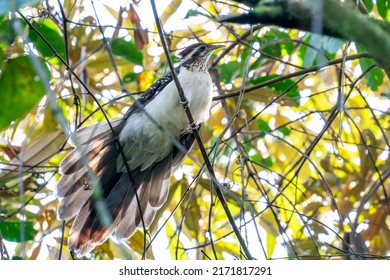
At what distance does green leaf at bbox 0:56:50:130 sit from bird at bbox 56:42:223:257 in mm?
648

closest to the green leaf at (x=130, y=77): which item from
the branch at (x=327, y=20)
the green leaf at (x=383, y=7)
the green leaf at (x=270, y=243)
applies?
the green leaf at (x=270, y=243)

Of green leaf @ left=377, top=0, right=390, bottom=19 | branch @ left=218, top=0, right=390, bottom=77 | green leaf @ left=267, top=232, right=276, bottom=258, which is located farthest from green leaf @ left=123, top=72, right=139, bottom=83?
branch @ left=218, top=0, right=390, bottom=77

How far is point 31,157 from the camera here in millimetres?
4133

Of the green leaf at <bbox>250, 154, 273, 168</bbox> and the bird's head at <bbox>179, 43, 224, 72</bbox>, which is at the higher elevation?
the bird's head at <bbox>179, 43, 224, 72</bbox>

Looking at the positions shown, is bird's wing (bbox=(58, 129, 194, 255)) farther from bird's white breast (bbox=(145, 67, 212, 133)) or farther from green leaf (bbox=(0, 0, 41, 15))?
green leaf (bbox=(0, 0, 41, 15))

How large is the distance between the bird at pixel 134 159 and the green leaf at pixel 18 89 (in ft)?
2.13

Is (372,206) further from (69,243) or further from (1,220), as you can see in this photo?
(1,220)

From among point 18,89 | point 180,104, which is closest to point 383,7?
point 180,104

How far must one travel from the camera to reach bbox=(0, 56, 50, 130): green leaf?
3189mm

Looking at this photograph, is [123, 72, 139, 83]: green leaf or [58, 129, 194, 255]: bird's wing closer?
[58, 129, 194, 255]: bird's wing

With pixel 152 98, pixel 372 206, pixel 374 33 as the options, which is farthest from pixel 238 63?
pixel 374 33

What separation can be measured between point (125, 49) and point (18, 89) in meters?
1.29

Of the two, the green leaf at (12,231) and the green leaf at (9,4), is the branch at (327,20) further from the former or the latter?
the green leaf at (12,231)

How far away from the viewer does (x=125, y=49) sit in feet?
14.5
